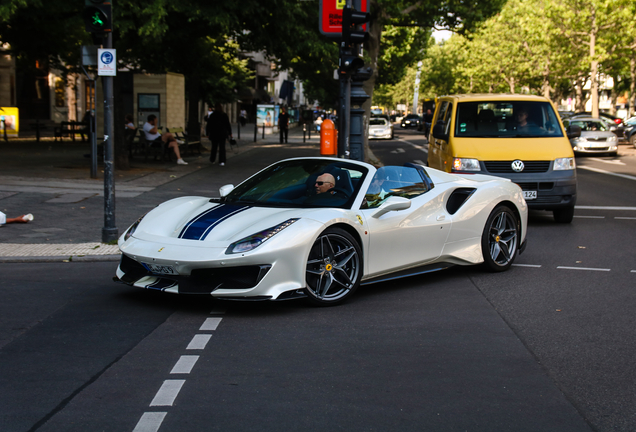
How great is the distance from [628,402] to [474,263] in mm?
3530

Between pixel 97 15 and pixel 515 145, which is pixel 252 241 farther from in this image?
pixel 515 145

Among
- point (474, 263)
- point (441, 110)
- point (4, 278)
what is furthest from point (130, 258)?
point (441, 110)

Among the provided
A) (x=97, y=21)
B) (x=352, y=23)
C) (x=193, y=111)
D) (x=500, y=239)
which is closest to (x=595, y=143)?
(x=193, y=111)

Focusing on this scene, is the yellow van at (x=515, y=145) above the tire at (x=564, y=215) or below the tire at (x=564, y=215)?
above

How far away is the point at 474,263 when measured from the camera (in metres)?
7.65

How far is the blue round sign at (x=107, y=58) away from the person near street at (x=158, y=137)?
12562 millimetres

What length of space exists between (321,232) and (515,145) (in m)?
6.30

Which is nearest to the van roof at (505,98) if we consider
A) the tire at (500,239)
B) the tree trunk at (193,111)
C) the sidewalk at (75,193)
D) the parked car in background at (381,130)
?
the tire at (500,239)

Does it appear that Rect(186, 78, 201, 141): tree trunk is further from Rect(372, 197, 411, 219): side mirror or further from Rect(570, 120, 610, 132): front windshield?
Rect(372, 197, 411, 219): side mirror

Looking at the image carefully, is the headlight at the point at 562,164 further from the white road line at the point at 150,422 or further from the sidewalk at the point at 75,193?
the white road line at the point at 150,422

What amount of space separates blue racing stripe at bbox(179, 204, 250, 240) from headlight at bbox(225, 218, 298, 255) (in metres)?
0.33

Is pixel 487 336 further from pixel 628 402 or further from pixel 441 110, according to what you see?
pixel 441 110

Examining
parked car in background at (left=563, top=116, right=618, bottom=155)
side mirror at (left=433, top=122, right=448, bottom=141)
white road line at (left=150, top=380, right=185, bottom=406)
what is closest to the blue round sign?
side mirror at (left=433, top=122, right=448, bottom=141)

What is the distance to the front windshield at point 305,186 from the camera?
6.71 metres
